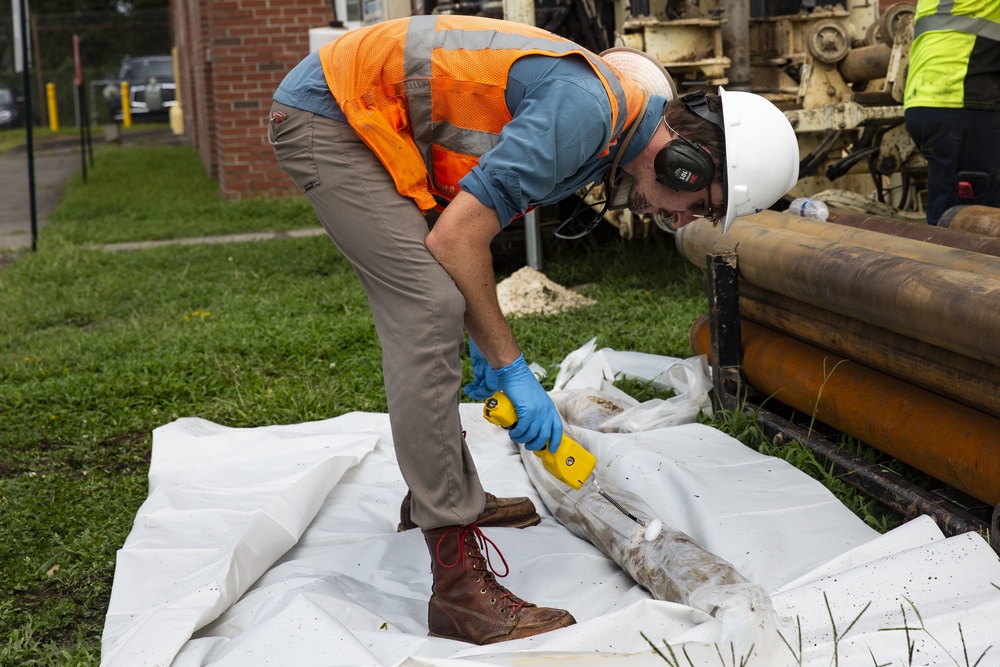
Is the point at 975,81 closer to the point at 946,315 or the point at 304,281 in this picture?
the point at 946,315

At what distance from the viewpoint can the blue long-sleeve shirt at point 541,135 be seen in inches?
90.0

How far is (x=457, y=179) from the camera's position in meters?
2.66

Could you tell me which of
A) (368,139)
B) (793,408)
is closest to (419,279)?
(368,139)

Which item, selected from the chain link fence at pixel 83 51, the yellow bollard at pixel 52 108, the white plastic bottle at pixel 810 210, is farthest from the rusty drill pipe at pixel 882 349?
the yellow bollard at pixel 52 108

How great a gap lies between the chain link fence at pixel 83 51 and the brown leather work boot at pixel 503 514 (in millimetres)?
25502

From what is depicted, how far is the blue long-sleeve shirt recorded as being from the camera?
7.50 ft

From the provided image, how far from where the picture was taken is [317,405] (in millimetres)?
4531

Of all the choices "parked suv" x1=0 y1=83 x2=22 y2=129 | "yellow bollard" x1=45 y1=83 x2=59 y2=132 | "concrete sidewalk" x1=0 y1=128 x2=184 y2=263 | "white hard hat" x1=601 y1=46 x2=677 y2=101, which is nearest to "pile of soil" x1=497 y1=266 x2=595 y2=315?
"white hard hat" x1=601 y1=46 x2=677 y2=101

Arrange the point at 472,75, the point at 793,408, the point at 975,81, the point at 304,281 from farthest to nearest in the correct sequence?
the point at 304,281 → the point at 975,81 → the point at 793,408 → the point at 472,75

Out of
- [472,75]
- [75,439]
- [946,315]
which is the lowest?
[75,439]

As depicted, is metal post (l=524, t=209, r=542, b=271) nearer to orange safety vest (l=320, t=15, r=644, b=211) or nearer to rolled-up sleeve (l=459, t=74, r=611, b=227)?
orange safety vest (l=320, t=15, r=644, b=211)

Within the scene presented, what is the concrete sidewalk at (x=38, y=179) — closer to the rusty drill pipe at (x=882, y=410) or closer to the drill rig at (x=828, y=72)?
the drill rig at (x=828, y=72)

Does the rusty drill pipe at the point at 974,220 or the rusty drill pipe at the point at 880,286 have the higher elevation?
the rusty drill pipe at the point at 974,220

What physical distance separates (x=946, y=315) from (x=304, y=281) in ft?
17.2
